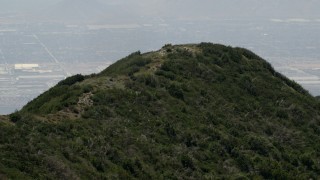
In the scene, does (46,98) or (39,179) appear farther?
(46,98)

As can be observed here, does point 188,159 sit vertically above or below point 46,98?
below

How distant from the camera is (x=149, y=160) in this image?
64.5 feet

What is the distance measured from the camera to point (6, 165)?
1434cm

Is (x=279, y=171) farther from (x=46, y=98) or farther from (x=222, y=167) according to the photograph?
(x=46, y=98)

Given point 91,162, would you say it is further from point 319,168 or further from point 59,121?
point 319,168

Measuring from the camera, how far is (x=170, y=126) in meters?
23.5

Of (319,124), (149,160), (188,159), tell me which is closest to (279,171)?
(188,159)

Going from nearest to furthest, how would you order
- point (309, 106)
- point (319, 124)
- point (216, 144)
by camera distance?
point (216, 144) < point (319, 124) < point (309, 106)

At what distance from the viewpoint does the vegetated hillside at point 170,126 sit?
56.3 feet

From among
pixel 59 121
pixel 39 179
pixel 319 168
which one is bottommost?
pixel 319 168

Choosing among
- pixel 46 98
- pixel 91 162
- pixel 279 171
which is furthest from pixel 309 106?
pixel 91 162

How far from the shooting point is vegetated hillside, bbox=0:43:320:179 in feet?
56.3

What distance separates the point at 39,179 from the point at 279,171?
38.1 feet

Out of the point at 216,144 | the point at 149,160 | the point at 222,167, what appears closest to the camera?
the point at 149,160
